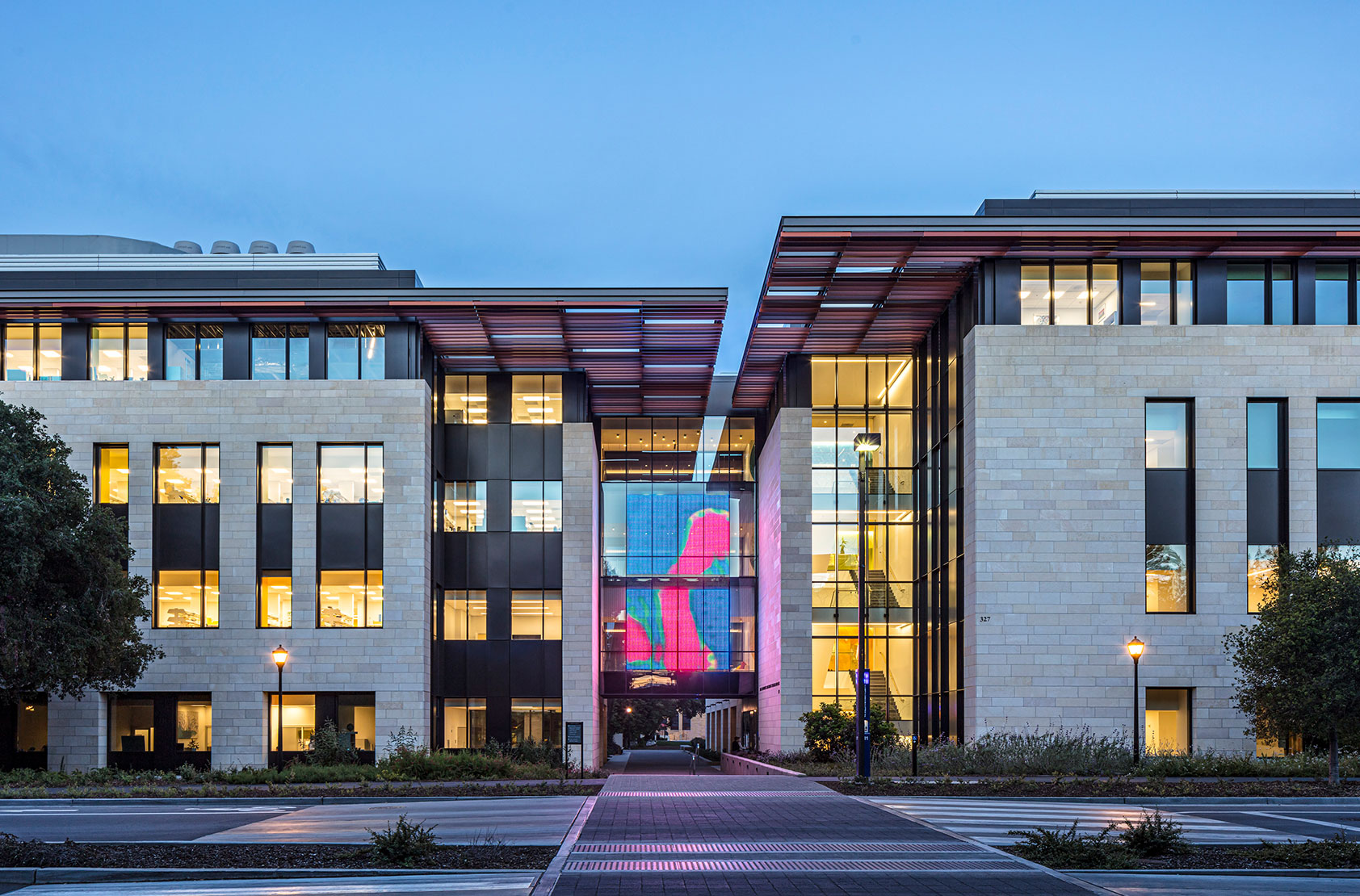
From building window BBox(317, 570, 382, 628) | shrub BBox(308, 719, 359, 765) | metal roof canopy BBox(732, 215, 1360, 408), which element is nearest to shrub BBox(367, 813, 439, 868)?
metal roof canopy BBox(732, 215, 1360, 408)

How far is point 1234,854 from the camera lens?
1452 cm

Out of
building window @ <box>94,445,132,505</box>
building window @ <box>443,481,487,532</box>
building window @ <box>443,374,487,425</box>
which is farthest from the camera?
building window @ <box>443,374,487,425</box>

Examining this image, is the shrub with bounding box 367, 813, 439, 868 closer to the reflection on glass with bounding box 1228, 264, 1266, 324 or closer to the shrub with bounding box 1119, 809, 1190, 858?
the shrub with bounding box 1119, 809, 1190, 858

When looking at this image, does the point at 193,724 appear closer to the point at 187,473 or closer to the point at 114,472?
the point at 187,473

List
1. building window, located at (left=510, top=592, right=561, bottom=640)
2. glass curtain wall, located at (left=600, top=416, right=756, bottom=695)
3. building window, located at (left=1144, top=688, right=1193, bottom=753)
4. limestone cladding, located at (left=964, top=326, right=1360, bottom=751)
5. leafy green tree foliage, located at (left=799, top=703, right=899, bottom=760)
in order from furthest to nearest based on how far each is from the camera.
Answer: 1. glass curtain wall, located at (left=600, top=416, right=756, bottom=695)
2. building window, located at (left=510, top=592, right=561, bottom=640)
3. leafy green tree foliage, located at (left=799, top=703, right=899, bottom=760)
4. building window, located at (left=1144, top=688, right=1193, bottom=753)
5. limestone cladding, located at (left=964, top=326, right=1360, bottom=751)

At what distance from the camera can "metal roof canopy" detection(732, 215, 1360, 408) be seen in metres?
32.5

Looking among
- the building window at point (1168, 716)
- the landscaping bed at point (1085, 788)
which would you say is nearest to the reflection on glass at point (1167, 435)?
the building window at point (1168, 716)

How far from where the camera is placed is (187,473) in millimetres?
39125

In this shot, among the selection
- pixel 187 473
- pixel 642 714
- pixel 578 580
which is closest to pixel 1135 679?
pixel 578 580

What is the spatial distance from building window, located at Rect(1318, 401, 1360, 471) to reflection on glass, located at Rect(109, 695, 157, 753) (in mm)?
35664

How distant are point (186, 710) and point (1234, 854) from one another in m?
32.4

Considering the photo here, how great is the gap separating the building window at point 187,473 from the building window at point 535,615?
11111mm

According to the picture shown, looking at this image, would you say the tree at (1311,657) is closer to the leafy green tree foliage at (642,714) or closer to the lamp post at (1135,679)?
the lamp post at (1135,679)

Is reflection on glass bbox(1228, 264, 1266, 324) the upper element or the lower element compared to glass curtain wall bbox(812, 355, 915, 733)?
upper
